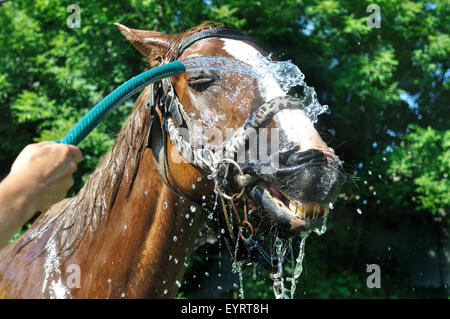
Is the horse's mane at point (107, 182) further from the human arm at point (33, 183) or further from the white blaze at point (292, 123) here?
the human arm at point (33, 183)

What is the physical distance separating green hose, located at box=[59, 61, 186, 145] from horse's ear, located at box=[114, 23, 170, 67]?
0.42 meters

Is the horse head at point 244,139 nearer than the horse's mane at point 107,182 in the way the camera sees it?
Yes

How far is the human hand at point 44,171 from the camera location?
1130mm

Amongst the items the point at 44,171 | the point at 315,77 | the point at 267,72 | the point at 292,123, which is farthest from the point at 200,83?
the point at 315,77

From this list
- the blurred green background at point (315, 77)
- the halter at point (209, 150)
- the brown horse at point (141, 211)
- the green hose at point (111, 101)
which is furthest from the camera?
the blurred green background at point (315, 77)

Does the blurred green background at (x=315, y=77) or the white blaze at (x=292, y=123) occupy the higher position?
the blurred green background at (x=315, y=77)

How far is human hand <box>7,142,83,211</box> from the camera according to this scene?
1130 millimetres

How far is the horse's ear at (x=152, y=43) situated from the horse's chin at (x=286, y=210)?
3.36 ft

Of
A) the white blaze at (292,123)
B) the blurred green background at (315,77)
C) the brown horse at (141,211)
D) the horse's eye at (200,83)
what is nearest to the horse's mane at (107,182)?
the brown horse at (141,211)

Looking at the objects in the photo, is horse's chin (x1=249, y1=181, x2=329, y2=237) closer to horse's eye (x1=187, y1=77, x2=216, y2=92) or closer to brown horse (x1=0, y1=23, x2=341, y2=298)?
brown horse (x1=0, y1=23, x2=341, y2=298)

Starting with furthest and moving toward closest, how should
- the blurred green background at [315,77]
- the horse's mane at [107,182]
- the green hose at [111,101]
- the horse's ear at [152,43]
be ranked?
1. the blurred green background at [315,77]
2. the horse's ear at [152,43]
3. the horse's mane at [107,182]
4. the green hose at [111,101]

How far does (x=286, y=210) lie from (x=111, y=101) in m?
0.79

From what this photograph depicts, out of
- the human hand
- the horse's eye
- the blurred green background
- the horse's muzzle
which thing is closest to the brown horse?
the horse's eye
